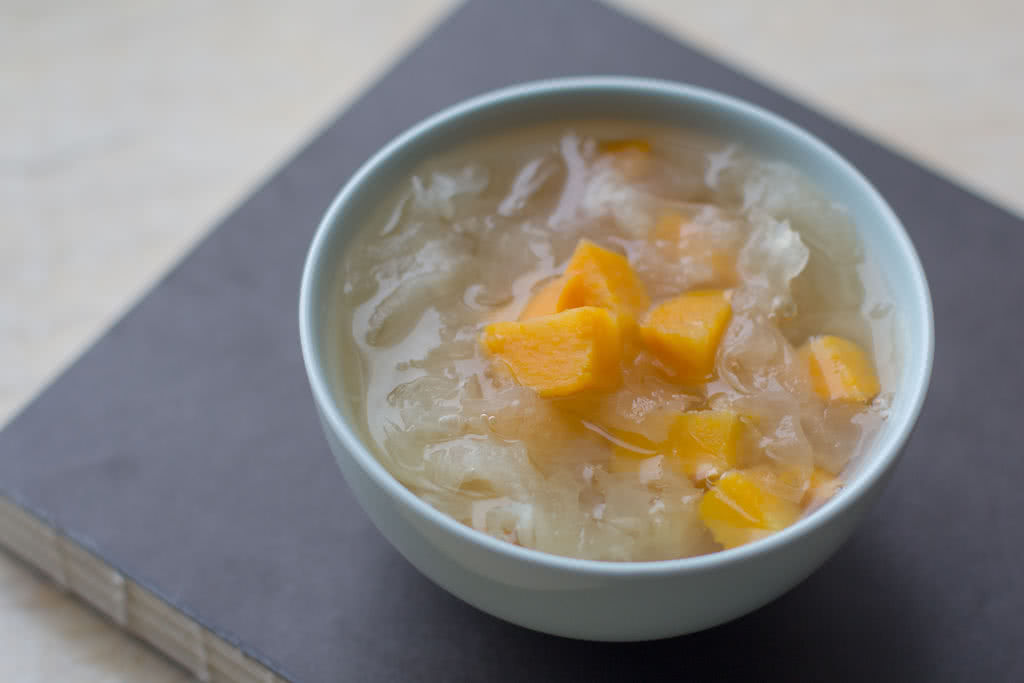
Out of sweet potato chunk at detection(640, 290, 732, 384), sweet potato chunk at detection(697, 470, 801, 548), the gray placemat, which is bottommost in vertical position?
the gray placemat

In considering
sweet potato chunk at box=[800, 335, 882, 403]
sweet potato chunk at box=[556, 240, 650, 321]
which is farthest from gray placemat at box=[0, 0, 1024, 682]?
sweet potato chunk at box=[556, 240, 650, 321]

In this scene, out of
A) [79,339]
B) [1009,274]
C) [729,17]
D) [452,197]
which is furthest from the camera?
→ [729,17]

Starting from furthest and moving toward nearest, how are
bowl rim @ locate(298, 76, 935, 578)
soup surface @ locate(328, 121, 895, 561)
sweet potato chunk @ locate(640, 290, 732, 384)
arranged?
sweet potato chunk @ locate(640, 290, 732, 384), soup surface @ locate(328, 121, 895, 561), bowl rim @ locate(298, 76, 935, 578)

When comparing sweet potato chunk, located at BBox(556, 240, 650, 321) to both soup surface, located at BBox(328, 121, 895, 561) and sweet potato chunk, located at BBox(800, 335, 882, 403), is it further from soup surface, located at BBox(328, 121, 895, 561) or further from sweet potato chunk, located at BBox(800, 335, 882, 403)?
sweet potato chunk, located at BBox(800, 335, 882, 403)

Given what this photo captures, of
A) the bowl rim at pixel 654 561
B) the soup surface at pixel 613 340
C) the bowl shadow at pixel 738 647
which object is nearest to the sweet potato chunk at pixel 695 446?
the soup surface at pixel 613 340

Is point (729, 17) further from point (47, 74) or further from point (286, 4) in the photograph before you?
point (47, 74)

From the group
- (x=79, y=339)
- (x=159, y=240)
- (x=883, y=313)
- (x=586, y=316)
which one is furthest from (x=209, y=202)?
(x=883, y=313)
